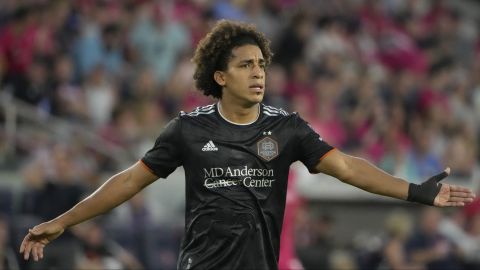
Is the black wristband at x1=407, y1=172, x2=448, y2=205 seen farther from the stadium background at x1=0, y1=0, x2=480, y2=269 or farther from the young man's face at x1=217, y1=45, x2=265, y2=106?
the stadium background at x1=0, y1=0, x2=480, y2=269

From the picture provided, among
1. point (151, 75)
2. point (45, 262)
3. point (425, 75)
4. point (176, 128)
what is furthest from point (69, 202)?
point (425, 75)

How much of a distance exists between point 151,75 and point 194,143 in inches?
317

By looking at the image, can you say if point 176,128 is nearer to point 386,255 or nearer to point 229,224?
point 229,224

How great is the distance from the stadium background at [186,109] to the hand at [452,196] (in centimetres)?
345

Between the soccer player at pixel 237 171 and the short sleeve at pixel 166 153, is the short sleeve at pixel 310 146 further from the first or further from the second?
the short sleeve at pixel 166 153

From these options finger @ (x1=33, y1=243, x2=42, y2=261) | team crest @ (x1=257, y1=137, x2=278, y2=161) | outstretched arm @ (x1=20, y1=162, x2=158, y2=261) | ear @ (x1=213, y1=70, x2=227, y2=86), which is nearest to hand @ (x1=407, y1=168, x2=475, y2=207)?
team crest @ (x1=257, y1=137, x2=278, y2=161)

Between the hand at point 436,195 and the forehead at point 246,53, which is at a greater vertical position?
the forehead at point 246,53

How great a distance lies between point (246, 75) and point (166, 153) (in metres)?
0.61

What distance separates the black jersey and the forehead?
1.08ft

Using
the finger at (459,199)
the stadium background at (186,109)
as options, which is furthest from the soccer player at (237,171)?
the stadium background at (186,109)

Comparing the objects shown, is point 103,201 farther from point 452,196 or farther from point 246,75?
point 452,196

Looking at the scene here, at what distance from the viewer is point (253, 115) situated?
6.50 metres

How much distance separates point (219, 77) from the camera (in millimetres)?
6605

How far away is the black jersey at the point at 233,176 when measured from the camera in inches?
246
